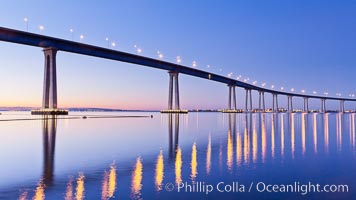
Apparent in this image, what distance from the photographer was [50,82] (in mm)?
81125

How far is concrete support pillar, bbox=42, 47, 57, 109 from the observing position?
264ft

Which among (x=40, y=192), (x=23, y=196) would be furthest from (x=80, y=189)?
(x=23, y=196)

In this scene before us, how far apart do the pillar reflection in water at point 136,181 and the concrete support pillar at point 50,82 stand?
71.8m

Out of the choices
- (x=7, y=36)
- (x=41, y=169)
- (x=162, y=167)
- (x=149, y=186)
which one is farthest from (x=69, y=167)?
(x=7, y=36)

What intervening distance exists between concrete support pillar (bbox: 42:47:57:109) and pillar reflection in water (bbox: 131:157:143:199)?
2826 inches

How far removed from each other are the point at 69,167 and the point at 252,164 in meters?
6.79

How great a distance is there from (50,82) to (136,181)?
75976 millimetres

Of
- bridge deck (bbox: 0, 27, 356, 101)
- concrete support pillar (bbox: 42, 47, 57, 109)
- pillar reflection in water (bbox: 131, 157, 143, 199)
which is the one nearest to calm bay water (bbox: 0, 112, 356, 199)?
pillar reflection in water (bbox: 131, 157, 143, 199)

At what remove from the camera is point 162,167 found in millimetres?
13039

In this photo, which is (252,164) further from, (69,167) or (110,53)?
(110,53)

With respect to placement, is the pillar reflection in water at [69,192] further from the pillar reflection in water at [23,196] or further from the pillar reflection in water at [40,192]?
the pillar reflection in water at [23,196]

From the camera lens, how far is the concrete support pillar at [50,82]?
80.4 metres

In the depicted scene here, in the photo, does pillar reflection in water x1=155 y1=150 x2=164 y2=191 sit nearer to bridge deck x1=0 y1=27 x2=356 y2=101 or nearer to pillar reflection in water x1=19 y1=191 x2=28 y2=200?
pillar reflection in water x1=19 y1=191 x2=28 y2=200

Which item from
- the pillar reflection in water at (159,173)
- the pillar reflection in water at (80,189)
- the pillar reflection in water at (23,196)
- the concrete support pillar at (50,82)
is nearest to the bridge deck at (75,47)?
the concrete support pillar at (50,82)
